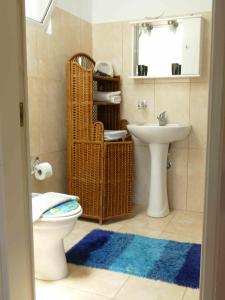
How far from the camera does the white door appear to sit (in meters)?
1.00

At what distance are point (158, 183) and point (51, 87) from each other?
130 cm

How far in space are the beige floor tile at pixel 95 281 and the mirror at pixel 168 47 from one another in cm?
186

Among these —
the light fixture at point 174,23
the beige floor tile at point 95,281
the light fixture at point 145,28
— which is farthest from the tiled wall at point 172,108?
the beige floor tile at point 95,281

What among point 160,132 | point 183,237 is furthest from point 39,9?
point 183,237

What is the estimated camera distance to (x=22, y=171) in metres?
1.12

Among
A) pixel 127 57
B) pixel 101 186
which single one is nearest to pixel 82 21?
pixel 127 57

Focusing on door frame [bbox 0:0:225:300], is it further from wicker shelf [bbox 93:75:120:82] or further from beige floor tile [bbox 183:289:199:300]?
wicker shelf [bbox 93:75:120:82]

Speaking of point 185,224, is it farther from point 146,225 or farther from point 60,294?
point 60,294

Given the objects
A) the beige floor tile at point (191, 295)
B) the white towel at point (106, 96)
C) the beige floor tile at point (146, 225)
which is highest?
the white towel at point (106, 96)

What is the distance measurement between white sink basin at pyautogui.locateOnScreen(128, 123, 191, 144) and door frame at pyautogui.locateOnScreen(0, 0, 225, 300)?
1724 millimetres

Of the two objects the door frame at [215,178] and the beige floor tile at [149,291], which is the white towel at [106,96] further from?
the door frame at [215,178]

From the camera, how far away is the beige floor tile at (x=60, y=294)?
176 cm

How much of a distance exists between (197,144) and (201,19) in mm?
1126

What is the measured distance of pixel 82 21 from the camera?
308 centimetres
